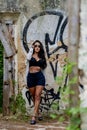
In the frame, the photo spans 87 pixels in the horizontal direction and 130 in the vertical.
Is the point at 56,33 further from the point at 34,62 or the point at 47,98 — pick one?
the point at 47,98

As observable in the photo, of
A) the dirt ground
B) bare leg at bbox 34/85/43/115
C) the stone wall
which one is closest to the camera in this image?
the dirt ground

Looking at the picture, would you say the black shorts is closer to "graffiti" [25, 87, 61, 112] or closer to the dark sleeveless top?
the dark sleeveless top

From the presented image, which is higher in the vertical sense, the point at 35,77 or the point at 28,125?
the point at 35,77

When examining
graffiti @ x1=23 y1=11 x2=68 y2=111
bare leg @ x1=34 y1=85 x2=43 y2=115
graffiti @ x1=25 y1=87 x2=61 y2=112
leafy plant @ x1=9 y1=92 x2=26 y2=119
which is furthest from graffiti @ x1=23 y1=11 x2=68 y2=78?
leafy plant @ x1=9 y1=92 x2=26 y2=119

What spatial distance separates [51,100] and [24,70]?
84 centimetres

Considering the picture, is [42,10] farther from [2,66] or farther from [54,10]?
[2,66]

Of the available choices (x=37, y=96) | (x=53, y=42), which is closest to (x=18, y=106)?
(x=37, y=96)

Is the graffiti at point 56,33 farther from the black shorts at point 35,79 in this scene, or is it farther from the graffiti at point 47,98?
the black shorts at point 35,79

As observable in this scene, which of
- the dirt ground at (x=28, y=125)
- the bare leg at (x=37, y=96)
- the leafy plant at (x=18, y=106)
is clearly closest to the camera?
the dirt ground at (x=28, y=125)

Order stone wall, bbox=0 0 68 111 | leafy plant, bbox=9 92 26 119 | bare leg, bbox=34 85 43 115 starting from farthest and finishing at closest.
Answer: leafy plant, bbox=9 92 26 119 → stone wall, bbox=0 0 68 111 → bare leg, bbox=34 85 43 115

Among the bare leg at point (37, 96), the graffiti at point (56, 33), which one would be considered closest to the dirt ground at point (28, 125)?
the bare leg at point (37, 96)

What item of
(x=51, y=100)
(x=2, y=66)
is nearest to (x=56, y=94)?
(x=51, y=100)

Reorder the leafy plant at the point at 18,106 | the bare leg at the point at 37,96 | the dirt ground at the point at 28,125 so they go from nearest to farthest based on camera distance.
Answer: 1. the dirt ground at the point at 28,125
2. the bare leg at the point at 37,96
3. the leafy plant at the point at 18,106

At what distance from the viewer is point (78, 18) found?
3.37 metres
